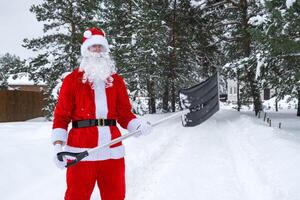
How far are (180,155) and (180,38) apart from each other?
13517 millimetres

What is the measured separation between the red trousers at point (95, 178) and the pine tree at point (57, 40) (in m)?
17.2

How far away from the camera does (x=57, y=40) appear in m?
21.3

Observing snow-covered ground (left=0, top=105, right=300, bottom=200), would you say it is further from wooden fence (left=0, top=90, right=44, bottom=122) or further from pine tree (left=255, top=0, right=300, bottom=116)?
wooden fence (left=0, top=90, right=44, bottom=122)

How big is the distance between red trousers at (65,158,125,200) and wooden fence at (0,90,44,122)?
21068 mm

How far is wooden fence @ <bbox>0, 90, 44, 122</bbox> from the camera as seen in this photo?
2298cm

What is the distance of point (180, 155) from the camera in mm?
8508

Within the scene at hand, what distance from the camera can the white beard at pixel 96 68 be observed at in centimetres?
326

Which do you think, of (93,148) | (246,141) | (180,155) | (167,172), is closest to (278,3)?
(246,141)

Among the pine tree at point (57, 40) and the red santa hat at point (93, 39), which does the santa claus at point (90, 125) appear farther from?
the pine tree at point (57, 40)

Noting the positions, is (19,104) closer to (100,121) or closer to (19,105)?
(19,105)

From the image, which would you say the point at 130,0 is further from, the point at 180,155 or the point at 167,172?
the point at 167,172

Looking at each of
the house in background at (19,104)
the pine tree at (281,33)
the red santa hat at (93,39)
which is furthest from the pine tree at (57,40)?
the red santa hat at (93,39)

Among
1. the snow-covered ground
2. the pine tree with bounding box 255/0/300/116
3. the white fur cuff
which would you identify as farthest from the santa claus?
the pine tree with bounding box 255/0/300/116

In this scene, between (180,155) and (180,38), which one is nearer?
(180,155)
